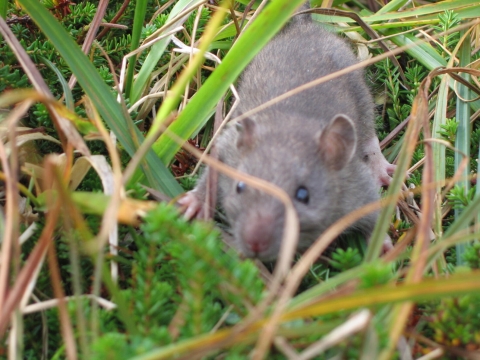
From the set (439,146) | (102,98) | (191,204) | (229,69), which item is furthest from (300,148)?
(102,98)

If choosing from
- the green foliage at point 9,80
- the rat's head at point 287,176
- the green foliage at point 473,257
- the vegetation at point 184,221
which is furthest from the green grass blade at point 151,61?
the green foliage at point 473,257

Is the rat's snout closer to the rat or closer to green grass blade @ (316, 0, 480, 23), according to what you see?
the rat

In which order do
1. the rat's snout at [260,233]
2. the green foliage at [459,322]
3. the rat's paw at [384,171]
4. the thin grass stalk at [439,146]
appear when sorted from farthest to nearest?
the rat's paw at [384,171] → the thin grass stalk at [439,146] → the rat's snout at [260,233] → the green foliage at [459,322]

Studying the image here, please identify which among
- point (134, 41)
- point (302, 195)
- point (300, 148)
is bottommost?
point (302, 195)

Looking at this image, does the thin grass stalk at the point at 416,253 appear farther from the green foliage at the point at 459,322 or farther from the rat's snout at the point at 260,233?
the rat's snout at the point at 260,233

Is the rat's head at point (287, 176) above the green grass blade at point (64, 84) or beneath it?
beneath

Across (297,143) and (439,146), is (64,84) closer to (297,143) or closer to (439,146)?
(297,143)

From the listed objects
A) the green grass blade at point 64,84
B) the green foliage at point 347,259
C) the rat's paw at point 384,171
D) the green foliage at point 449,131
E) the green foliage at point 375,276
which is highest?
the green grass blade at point 64,84
